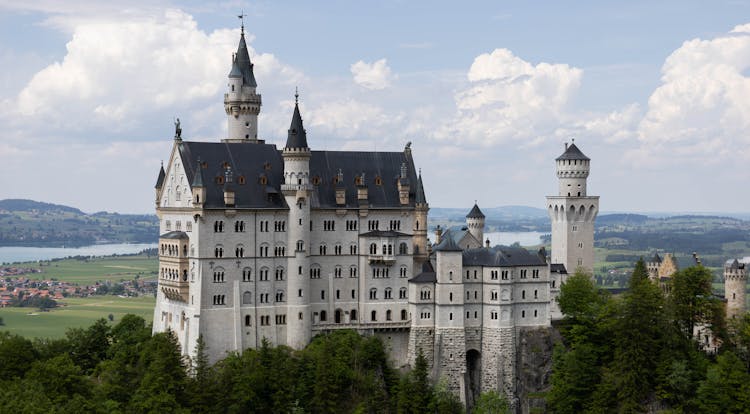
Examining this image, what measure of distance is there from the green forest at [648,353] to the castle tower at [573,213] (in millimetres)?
7281

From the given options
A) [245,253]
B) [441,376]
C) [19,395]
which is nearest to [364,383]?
[441,376]

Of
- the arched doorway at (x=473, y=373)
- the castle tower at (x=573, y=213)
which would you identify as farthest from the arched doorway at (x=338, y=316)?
the castle tower at (x=573, y=213)

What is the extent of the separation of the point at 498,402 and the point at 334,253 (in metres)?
21.7

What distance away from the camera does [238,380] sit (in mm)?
96188

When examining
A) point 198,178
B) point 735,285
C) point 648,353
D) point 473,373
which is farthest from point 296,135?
point 735,285

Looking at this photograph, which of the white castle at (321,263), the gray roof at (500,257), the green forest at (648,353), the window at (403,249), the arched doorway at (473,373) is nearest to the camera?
the white castle at (321,263)

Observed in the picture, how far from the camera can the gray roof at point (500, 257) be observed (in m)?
108

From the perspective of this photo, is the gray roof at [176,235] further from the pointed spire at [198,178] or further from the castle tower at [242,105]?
the castle tower at [242,105]

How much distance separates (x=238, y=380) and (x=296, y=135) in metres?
24.5

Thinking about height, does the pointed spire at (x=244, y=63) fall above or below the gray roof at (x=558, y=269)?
above

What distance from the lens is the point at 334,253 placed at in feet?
352

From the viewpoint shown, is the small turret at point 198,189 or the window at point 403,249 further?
the window at point 403,249

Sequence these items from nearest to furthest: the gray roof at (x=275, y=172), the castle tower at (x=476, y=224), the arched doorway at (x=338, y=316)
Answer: the gray roof at (x=275, y=172) → the arched doorway at (x=338, y=316) → the castle tower at (x=476, y=224)

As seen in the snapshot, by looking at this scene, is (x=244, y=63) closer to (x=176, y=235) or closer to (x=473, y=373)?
(x=176, y=235)
